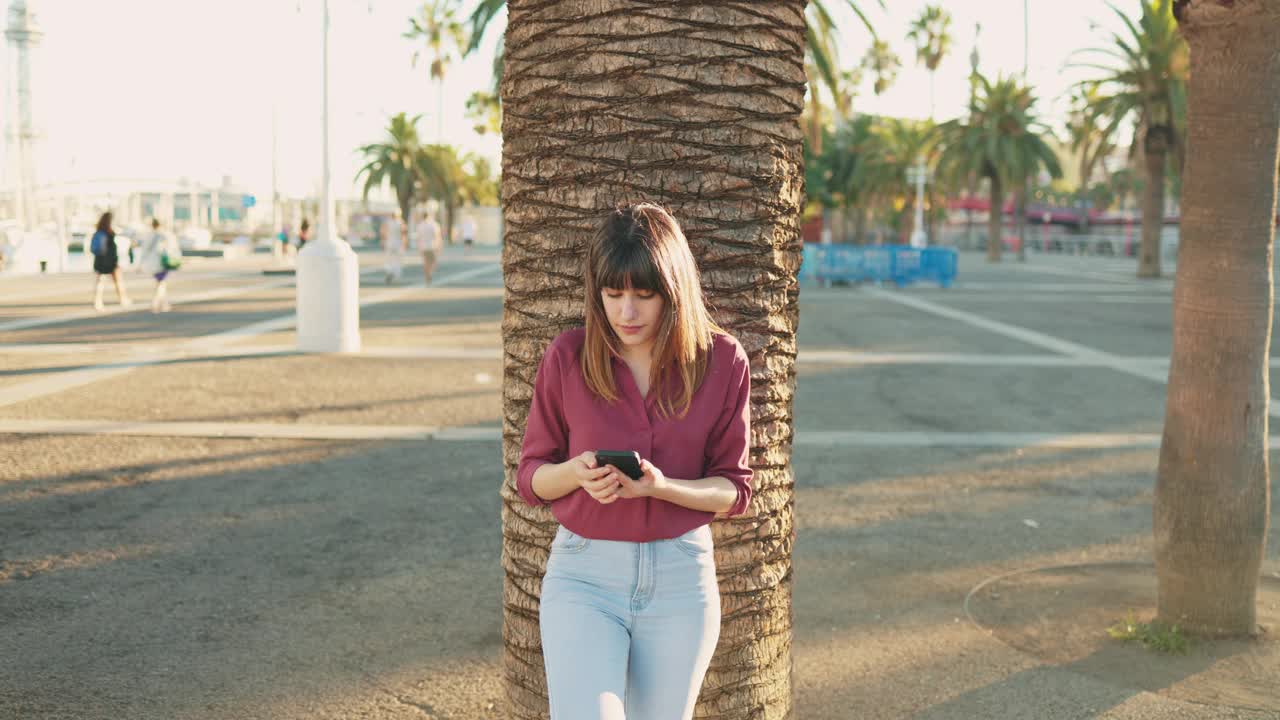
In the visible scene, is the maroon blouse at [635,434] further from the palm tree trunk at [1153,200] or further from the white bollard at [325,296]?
the palm tree trunk at [1153,200]

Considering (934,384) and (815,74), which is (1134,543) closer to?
(934,384)

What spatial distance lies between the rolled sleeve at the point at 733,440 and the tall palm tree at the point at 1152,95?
31721 mm

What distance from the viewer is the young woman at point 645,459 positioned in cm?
238

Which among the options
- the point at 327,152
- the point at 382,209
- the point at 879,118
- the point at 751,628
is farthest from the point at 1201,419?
the point at 382,209

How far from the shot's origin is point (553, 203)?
288 centimetres

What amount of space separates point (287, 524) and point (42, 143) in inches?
3944

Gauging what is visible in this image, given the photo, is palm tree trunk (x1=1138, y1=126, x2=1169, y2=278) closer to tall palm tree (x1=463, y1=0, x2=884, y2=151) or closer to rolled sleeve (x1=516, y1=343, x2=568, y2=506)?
tall palm tree (x1=463, y1=0, x2=884, y2=151)

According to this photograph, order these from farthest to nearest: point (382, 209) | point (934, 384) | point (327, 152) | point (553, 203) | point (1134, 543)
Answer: point (382, 209)
point (327, 152)
point (934, 384)
point (1134, 543)
point (553, 203)

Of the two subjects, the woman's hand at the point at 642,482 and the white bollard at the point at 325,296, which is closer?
the woman's hand at the point at 642,482

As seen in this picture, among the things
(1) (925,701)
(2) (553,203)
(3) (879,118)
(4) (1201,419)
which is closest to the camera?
(2) (553,203)

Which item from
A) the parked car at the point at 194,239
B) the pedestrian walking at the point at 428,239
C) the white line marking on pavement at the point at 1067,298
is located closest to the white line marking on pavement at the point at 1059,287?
the white line marking on pavement at the point at 1067,298

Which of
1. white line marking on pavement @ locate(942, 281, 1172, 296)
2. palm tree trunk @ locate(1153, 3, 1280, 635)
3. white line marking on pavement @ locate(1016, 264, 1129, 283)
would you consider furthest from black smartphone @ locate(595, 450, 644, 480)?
white line marking on pavement @ locate(1016, 264, 1129, 283)

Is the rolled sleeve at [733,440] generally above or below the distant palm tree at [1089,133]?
below

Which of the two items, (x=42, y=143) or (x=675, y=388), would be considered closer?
(x=675, y=388)
